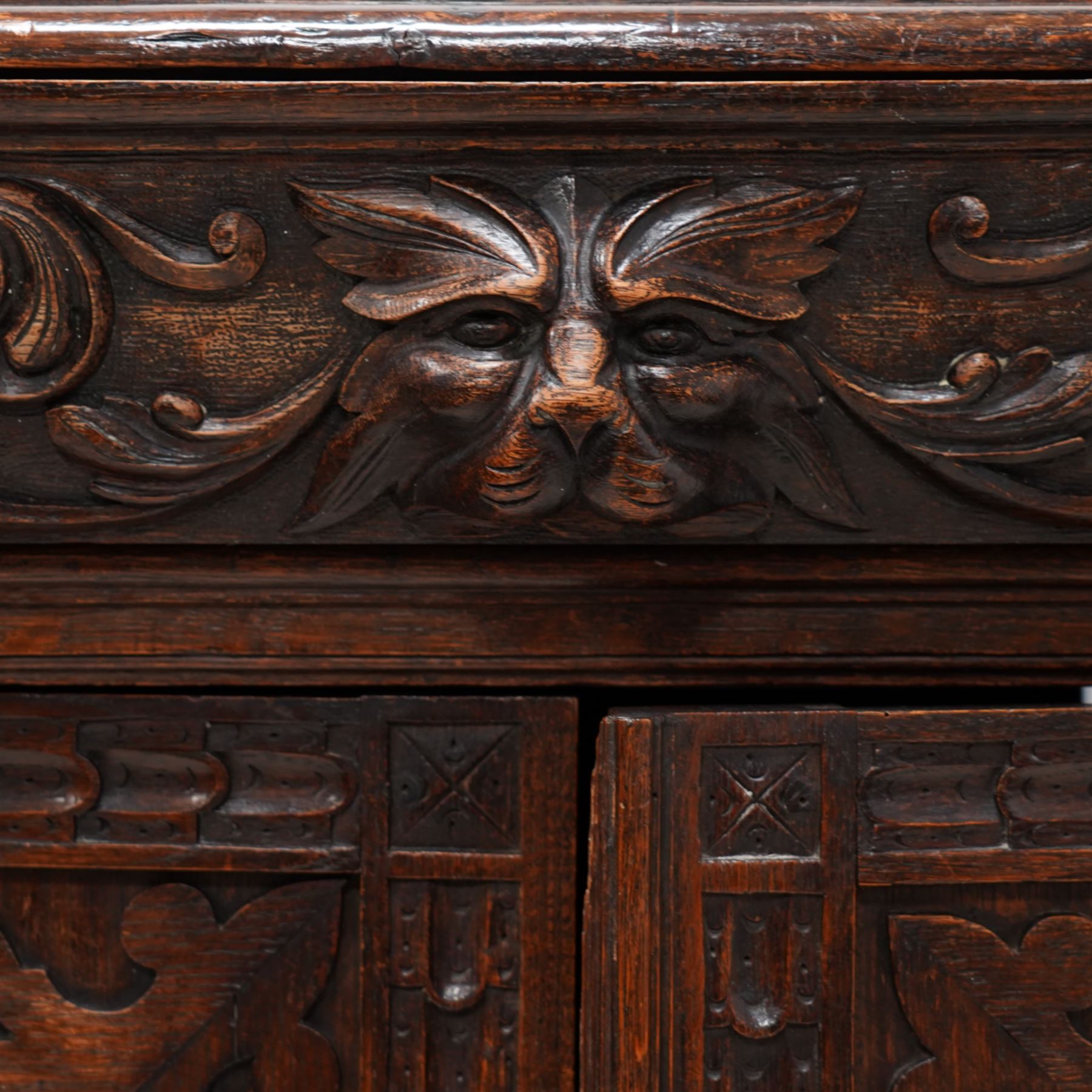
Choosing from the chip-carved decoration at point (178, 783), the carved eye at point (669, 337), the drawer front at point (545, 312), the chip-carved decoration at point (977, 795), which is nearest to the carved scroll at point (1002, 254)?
the drawer front at point (545, 312)

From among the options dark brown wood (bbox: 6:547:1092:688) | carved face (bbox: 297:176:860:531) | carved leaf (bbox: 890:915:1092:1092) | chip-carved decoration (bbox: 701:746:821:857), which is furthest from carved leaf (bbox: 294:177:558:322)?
carved leaf (bbox: 890:915:1092:1092)

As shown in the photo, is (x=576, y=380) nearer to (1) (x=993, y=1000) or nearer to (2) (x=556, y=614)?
(2) (x=556, y=614)

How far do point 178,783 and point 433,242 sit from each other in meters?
0.28

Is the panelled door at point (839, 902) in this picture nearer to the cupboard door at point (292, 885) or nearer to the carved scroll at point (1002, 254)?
the cupboard door at point (292, 885)

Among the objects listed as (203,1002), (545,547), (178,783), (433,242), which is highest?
(433,242)

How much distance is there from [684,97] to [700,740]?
0.27 metres

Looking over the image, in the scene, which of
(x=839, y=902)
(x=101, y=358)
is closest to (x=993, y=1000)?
(x=839, y=902)

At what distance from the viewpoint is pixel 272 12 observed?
1.49 ft

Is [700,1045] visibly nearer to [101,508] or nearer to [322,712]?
[322,712]

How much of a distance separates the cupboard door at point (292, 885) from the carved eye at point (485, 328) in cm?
17

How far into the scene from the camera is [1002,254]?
482 millimetres

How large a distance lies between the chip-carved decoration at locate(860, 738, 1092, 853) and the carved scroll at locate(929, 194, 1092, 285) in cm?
21

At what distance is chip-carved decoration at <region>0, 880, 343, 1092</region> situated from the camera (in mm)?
546

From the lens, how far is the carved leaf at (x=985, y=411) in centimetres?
49
